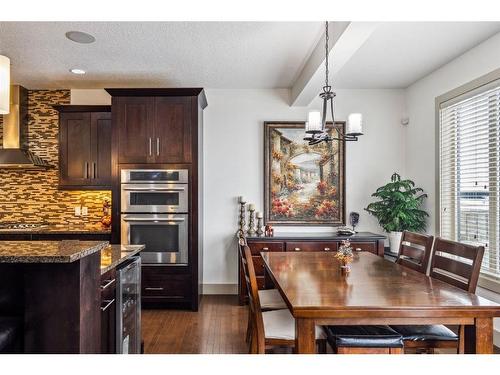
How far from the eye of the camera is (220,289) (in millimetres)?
4516

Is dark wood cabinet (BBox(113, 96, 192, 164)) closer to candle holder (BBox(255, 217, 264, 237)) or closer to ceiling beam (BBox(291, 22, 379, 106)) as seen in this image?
candle holder (BBox(255, 217, 264, 237))

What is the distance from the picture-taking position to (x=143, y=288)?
389cm

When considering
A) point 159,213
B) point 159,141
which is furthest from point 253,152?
point 159,213

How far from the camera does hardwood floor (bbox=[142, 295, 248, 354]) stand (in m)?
2.83

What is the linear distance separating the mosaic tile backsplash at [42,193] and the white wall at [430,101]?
398 cm

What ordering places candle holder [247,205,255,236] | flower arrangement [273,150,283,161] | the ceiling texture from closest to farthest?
the ceiling texture → candle holder [247,205,255,236] → flower arrangement [273,150,283,161]

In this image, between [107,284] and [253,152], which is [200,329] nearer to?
[107,284]

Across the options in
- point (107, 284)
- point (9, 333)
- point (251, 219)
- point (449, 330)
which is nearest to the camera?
point (9, 333)

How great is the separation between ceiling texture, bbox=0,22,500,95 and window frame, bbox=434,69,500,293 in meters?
0.33

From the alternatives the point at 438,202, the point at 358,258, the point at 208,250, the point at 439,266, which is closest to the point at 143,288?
the point at 208,250

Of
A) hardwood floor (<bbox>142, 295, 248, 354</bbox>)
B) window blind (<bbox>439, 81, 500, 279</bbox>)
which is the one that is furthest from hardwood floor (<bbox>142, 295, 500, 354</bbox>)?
window blind (<bbox>439, 81, 500, 279</bbox>)

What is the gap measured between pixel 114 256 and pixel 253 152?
270 cm
